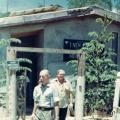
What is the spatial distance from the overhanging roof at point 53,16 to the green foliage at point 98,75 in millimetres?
947

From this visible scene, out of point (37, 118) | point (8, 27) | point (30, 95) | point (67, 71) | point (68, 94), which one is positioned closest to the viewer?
point (37, 118)

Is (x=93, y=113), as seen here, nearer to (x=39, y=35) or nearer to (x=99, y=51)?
(x=99, y=51)

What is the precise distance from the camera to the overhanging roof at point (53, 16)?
13.1 metres

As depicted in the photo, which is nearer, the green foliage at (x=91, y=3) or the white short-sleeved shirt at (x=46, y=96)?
the white short-sleeved shirt at (x=46, y=96)

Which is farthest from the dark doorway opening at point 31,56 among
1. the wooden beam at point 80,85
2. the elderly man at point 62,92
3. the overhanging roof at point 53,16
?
the wooden beam at point 80,85

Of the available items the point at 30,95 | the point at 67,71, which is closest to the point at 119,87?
the point at 67,71

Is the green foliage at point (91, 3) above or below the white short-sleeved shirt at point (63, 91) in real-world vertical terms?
above

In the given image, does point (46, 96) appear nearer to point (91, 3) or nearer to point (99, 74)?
point (99, 74)

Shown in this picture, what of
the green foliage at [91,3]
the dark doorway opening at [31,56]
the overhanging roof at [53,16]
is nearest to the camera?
the overhanging roof at [53,16]

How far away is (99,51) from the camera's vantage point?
1366 centimetres

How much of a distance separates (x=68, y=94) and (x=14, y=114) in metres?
1.45

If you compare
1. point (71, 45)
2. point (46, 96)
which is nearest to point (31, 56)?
point (71, 45)

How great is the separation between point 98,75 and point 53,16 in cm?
241

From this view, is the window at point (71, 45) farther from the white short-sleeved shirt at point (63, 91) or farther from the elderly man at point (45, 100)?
the elderly man at point (45, 100)
